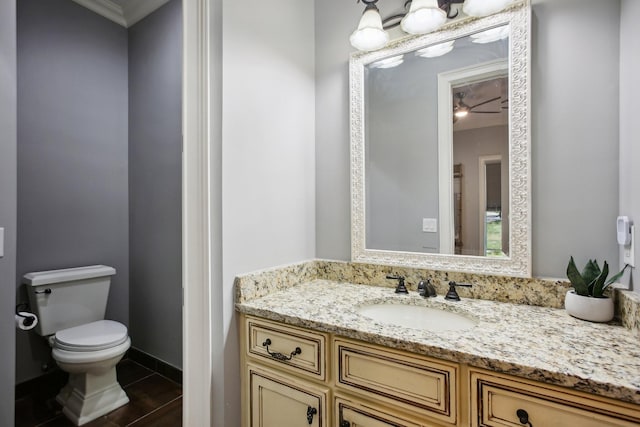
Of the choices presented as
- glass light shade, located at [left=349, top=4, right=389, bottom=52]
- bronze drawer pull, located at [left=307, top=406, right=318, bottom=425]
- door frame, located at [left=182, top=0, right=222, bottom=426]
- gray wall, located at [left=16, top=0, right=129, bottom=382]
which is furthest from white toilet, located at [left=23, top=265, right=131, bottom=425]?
glass light shade, located at [left=349, top=4, right=389, bottom=52]

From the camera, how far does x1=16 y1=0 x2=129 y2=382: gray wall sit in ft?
6.43

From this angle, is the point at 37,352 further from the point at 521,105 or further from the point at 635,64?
the point at 635,64

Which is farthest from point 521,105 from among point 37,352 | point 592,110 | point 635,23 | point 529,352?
point 37,352

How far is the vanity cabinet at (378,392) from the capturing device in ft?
2.21

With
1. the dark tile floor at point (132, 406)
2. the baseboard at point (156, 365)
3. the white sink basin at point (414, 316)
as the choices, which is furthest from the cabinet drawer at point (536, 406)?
the baseboard at point (156, 365)

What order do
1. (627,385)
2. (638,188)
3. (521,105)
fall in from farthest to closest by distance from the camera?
(521,105) < (638,188) < (627,385)

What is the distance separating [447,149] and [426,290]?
617mm

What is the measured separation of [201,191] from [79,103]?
181cm

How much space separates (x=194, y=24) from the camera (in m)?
1.15

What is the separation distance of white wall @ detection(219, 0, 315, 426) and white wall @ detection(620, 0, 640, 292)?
47.9 inches

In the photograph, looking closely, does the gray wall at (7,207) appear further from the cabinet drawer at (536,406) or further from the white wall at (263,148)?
the cabinet drawer at (536,406)

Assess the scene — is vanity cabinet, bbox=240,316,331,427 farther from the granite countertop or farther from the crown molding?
the crown molding

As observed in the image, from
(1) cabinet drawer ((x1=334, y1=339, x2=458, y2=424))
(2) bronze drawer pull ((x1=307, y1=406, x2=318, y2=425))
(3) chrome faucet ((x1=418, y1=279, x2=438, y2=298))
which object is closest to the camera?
(1) cabinet drawer ((x1=334, y1=339, x2=458, y2=424))

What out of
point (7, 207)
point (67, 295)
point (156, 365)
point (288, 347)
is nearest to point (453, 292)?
point (288, 347)
